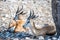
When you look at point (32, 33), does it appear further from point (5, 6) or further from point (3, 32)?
point (5, 6)

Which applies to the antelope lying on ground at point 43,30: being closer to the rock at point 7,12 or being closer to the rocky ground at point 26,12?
the rocky ground at point 26,12

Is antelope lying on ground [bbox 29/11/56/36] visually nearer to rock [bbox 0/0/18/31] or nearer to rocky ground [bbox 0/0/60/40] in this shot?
rocky ground [bbox 0/0/60/40]

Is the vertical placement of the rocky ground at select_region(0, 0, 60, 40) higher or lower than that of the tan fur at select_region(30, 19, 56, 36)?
higher

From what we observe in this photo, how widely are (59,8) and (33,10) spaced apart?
479mm

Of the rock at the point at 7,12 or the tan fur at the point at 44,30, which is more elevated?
the rock at the point at 7,12

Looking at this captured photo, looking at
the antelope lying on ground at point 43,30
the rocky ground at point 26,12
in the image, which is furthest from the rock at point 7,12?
the antelope lying on ground at point 43,30

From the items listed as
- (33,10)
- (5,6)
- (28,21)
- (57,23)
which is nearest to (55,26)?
(57,23)

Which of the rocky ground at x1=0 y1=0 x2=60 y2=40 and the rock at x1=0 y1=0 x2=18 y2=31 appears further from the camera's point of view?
the rock at x1=0 y1=0 x2=18 y2=31

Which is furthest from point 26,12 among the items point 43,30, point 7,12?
point 43,30

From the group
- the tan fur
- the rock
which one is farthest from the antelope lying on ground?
the rock

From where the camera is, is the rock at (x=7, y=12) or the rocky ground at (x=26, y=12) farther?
the rock at (x=7, y=12)

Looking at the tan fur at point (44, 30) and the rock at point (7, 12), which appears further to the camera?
the rock at point (7, 12)

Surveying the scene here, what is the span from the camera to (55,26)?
3.11m

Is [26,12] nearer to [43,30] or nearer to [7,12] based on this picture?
[7,12]
